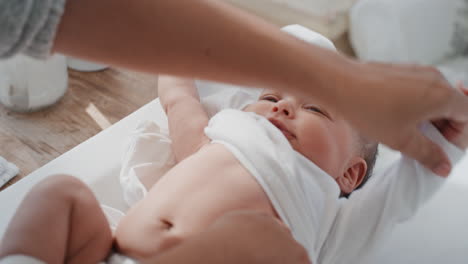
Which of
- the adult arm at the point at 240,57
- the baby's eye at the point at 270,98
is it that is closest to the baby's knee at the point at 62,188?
the adult arm at the point at 240,57

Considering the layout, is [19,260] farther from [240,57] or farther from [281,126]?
[281,126]

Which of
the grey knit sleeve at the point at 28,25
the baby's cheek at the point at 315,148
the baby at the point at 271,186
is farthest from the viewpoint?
the baby's cheek at the point at 315,148

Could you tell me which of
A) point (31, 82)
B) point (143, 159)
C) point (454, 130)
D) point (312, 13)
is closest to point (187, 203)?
point (143, 159)

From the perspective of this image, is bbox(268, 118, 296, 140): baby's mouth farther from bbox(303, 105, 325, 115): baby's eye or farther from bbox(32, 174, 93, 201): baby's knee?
bbox(32, 174, 93, 201): baby's knee

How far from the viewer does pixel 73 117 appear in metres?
1.47

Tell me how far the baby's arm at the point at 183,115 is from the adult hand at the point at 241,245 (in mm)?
340

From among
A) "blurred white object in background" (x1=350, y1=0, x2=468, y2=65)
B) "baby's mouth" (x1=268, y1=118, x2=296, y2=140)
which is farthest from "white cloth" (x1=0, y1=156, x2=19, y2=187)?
"blurred white object in background" (x1=350, y1=0, x2=468, y2=65)

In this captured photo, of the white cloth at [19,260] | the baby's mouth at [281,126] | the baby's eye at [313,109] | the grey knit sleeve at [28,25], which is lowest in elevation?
the white cloth at [19,260]

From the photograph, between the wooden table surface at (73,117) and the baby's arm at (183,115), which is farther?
the wooden table surface at (73,117)

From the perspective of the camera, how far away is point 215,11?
53cm

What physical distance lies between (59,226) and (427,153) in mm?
563

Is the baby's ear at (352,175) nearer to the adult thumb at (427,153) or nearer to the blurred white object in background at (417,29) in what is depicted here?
the adult thumb at (427,153)

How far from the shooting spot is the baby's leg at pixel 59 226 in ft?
2.37

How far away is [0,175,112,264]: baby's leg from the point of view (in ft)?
2.37
